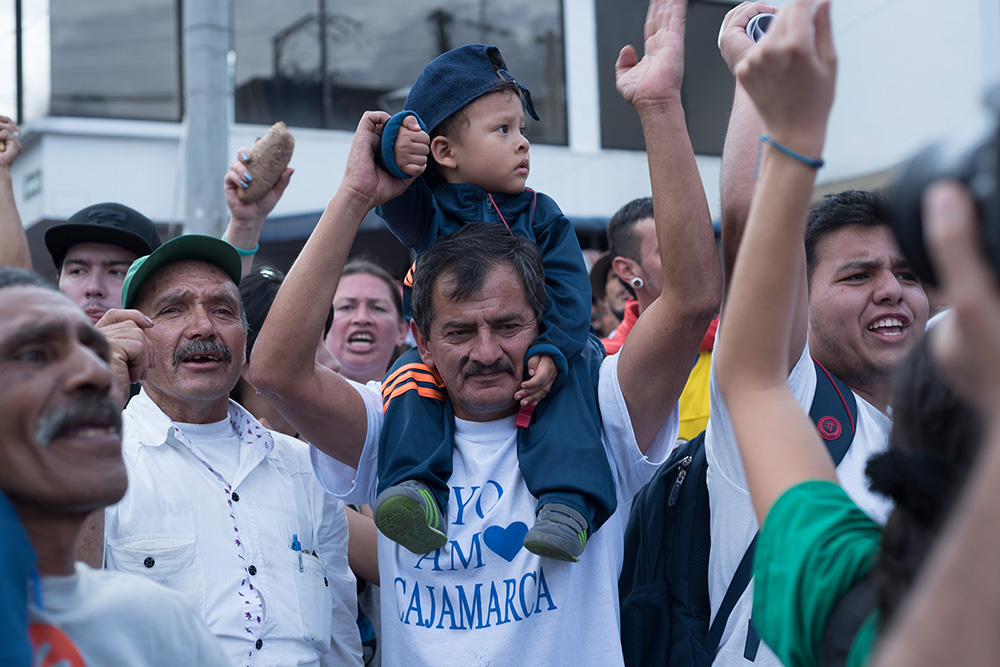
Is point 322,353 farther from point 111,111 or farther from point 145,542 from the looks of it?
point 111,111

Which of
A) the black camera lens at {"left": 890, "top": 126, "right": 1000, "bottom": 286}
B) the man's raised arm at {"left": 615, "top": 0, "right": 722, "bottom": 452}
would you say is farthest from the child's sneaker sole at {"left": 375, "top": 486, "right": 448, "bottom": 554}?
the black camera lens at {"left": 890, "top": 126, "right": 1000, "bottom": 286}

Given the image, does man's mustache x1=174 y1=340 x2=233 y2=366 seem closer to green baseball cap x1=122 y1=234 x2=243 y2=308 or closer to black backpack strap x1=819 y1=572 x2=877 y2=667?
green baseball cap x1=122 y1=234 x2=243 y2=308

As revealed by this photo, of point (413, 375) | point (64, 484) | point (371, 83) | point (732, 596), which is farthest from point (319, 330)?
point (371, 83)

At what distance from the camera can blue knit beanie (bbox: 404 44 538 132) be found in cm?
300

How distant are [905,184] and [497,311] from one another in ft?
5.26

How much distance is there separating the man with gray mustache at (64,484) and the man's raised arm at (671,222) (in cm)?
130

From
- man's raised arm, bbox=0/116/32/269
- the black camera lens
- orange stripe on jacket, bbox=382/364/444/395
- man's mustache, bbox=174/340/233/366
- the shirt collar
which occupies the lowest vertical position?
the shirt collar

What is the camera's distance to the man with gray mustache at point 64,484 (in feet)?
5.21

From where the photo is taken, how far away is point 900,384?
4.53 ft

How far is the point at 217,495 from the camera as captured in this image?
2805mm

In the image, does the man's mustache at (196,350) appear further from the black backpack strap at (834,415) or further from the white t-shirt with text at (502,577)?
the black backpack strap at (834,415)

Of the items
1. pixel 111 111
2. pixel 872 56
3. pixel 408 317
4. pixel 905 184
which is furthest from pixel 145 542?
pixel 872 56

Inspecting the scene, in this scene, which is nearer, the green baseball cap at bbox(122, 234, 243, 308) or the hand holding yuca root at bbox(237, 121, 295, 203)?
the green baseball cap at bbox(122, 234, 243, 308)

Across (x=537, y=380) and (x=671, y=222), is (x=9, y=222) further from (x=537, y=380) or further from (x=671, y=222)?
(x=671, y=222)
